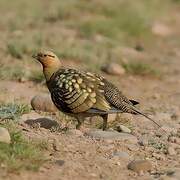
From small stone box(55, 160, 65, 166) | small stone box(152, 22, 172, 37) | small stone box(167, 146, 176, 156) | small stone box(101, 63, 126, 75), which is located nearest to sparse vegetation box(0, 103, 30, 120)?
small stone box(55, 160, 65, 166)

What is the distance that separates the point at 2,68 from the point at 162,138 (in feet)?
11.9

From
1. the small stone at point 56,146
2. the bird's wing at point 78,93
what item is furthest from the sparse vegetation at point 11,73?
the small stone at point 56,146

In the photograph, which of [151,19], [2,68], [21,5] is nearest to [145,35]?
[151,19]

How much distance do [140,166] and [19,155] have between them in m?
1.16

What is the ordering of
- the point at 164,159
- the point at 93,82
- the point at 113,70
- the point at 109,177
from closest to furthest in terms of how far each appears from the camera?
the point at 109,177 → the point at 164,159 → the point at 93,82 → the point at 113,70

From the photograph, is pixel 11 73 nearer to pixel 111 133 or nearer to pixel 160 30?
pixel 111 133

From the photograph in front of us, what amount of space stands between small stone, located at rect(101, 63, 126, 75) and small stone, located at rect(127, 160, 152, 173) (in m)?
5.21

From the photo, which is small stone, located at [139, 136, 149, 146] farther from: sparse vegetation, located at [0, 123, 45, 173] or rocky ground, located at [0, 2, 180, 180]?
sparse vegetation, located at [0, 123, 45, 173]

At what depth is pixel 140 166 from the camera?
22.4 feet

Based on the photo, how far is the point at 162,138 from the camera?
8.00 m

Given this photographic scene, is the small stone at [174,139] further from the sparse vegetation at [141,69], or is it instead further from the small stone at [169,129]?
the sparse vegetation at [141,69]

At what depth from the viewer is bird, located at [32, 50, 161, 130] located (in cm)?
777

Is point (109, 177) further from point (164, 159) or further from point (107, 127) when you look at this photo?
point (107, 127)

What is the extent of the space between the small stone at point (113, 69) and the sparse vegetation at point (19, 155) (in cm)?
529
